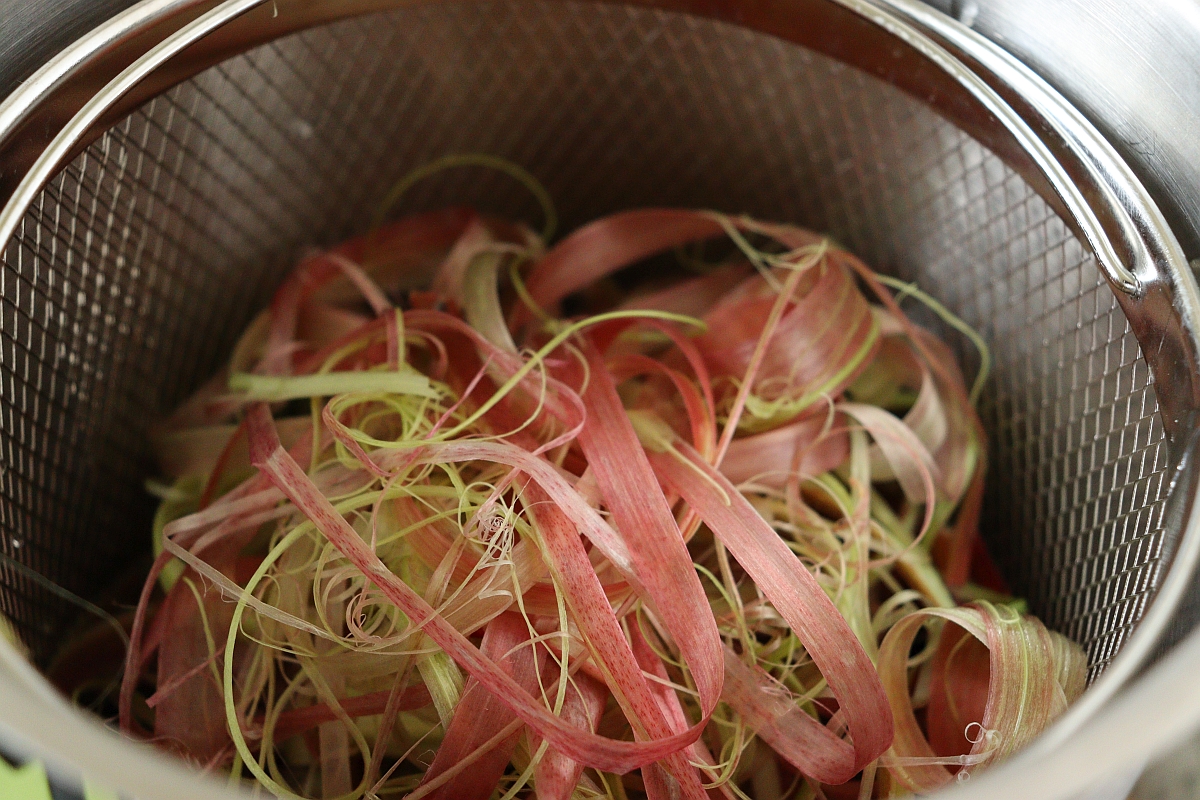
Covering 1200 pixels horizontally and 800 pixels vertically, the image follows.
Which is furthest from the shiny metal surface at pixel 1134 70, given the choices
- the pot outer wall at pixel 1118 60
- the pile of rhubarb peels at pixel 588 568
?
the pile of rhubarb peels at pixel 588 568

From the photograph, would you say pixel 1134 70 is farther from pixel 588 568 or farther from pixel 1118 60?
pixel 588 568

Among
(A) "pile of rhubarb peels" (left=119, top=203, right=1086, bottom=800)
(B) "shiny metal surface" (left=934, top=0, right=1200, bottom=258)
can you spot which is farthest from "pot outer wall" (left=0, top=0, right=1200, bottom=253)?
(A) "pile of rhubarb peels" (left=119, top=203, right=1086, bottom=800)

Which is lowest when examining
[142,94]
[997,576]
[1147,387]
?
[997,576]

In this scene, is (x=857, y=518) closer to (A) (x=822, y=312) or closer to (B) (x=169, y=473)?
(A) (x=822, y=312)

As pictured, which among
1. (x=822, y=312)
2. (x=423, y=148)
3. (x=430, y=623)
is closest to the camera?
(x=430, y=623)

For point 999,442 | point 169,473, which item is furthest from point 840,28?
point 169,473

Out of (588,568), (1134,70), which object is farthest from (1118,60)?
(588,568)

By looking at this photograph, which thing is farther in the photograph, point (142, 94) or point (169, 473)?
point (169, 473)
